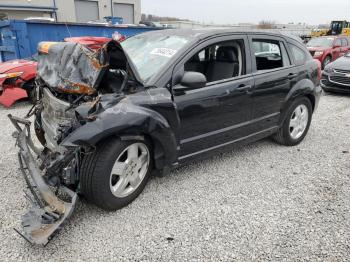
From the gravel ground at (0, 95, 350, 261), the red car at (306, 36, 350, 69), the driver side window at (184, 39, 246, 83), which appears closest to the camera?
the gravel ground at (0, 95, 350, 261)

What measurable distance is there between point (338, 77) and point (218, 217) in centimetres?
722

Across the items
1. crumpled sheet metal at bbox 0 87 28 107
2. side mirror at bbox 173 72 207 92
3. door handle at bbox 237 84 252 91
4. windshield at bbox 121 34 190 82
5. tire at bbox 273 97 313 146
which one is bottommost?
crumpled sheet metal at bbox 0 87 28 107

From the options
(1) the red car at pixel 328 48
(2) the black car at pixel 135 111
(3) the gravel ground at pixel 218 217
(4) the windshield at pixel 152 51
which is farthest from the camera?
(1) the red car at pixel 328 48

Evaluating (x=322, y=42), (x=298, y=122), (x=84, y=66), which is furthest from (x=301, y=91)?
(x=322, y=42)

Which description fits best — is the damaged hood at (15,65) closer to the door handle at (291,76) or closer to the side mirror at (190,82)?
the side mirror at (190,82)

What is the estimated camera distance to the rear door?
396 cm

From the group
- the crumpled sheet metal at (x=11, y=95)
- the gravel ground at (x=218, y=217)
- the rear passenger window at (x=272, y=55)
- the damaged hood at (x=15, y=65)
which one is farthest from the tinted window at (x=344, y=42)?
the crumpled sheet metal at (x=11, y=95)

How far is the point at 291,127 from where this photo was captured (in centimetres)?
469

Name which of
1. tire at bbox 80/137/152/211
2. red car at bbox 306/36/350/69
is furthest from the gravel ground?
red car at bbox 306/36/350/69

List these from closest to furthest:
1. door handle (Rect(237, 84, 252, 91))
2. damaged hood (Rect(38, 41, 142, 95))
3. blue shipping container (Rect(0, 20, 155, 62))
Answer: damaged hood (Rect(38, 41, 142, 95)) → door handle (Rect(237, 84, 252, 91)) → blue shipping container (Rect(0, 20, 155, 62))

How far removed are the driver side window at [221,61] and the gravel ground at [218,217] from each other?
1133 mm

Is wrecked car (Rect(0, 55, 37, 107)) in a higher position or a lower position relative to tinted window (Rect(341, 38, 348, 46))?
lower

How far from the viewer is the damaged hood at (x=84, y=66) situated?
2916 mm

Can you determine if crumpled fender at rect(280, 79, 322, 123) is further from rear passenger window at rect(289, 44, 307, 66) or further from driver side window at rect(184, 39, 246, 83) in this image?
driver side window at rect(184, 39, 246, 83)
